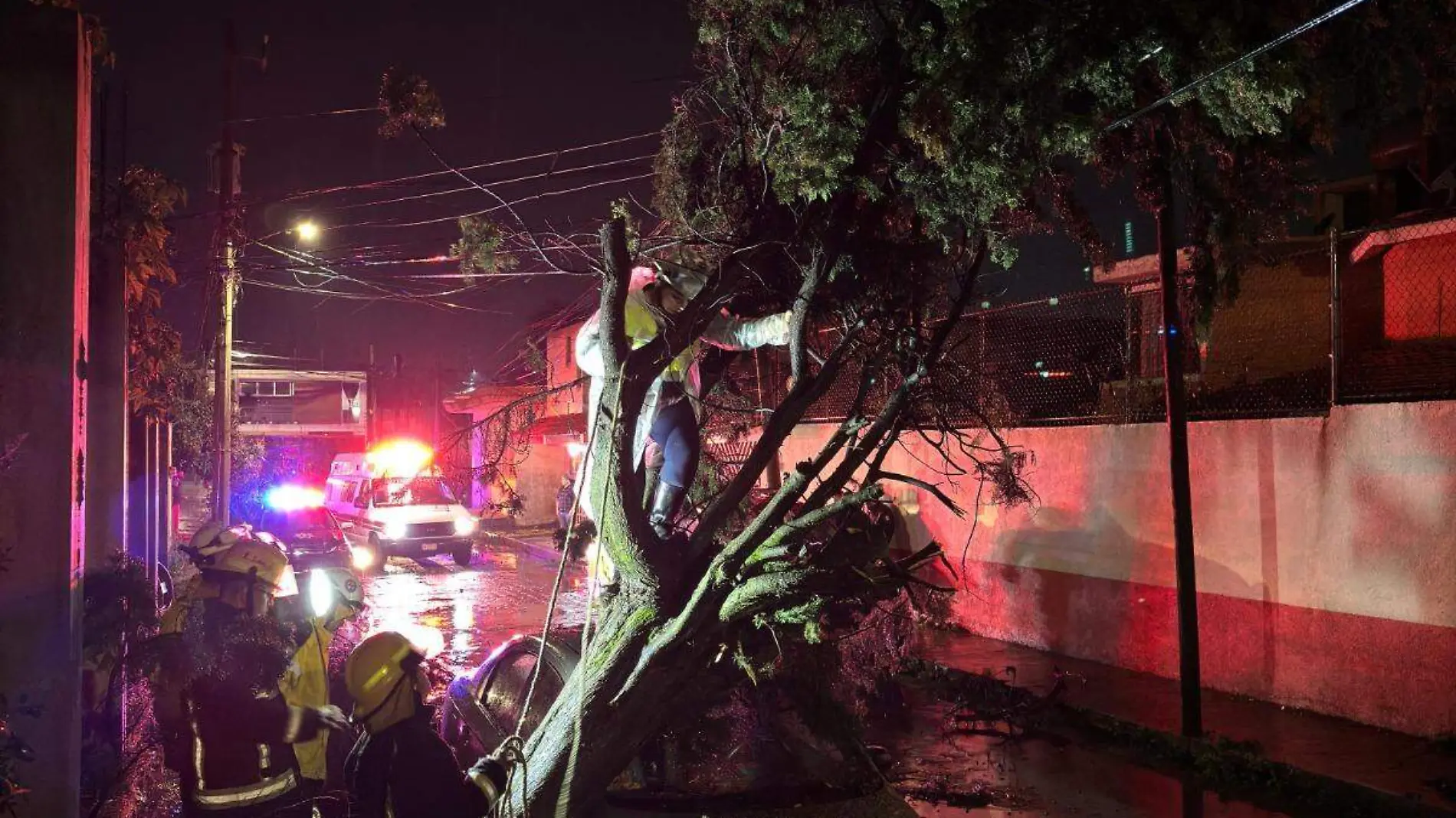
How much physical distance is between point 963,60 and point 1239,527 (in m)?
6.39

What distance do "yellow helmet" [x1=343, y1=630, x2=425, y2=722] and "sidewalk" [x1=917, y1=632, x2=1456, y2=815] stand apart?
6.23 meters

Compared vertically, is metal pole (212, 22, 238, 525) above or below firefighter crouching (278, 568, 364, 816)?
above

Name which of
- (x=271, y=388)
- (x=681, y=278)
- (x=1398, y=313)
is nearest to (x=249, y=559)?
(x=681, y=278)

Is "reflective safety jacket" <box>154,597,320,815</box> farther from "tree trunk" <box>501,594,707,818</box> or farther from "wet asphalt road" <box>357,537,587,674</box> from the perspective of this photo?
"wet asphalt road" <box>357,537,587,674</box>

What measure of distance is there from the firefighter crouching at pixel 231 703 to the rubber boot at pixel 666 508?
7.33ft

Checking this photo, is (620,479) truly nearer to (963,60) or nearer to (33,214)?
(963,60)

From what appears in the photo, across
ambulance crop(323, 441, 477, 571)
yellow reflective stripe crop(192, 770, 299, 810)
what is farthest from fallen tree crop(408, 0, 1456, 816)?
ambulance crop(323, 441, 477, 571)

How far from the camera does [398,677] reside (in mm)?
3988

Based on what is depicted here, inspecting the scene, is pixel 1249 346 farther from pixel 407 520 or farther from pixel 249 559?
pixel 407 520

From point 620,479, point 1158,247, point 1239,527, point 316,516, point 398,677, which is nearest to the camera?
point 398,677

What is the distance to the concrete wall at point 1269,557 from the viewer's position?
755 centimetres

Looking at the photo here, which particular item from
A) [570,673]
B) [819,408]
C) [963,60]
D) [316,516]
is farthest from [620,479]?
[316,516]

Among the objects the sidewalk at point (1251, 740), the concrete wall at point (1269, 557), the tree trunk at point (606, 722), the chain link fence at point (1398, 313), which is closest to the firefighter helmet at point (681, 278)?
the tree trunk at point (606, 722)

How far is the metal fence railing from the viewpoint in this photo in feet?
29.7
